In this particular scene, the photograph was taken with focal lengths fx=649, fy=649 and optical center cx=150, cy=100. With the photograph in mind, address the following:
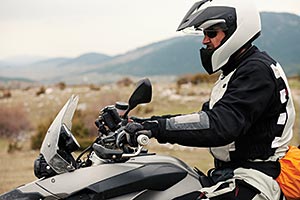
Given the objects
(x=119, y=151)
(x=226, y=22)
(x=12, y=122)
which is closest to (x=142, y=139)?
(x=119, y=151)

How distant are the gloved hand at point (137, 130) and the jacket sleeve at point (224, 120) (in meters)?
0.05

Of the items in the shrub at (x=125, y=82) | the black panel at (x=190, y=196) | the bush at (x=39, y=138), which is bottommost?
the shrub at (x=125, y=82)

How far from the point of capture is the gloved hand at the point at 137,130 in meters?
3.38

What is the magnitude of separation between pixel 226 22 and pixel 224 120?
2.09ft

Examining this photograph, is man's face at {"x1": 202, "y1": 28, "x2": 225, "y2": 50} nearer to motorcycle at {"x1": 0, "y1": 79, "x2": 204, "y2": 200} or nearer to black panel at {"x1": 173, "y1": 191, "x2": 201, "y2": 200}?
motorcycle at {"x1": 0, "y1": 79, "x2": 204, "y2": 200}

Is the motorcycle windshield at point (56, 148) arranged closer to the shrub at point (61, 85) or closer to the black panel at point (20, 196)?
the black panel at point (20, 196)

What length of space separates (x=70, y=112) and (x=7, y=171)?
13.0 meters

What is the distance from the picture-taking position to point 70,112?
381 centimetres

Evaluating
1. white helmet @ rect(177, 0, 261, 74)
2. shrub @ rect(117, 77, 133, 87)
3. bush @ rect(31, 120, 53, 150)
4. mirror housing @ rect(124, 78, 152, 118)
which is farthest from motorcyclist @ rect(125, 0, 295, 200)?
shrub @ rect(117, 77, 133, 87)

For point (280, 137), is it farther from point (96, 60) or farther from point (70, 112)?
point (96, 60)

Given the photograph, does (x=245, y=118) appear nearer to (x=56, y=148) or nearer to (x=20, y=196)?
(x=56, y=148)

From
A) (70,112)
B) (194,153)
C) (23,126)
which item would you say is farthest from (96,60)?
(70,112)

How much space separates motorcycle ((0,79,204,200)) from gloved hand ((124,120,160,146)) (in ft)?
0.11

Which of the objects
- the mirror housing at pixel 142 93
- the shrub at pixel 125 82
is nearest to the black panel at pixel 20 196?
the mirror housing at pixel 142 93
